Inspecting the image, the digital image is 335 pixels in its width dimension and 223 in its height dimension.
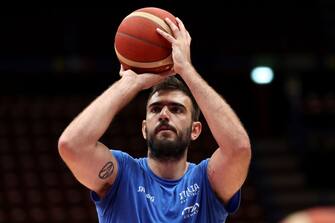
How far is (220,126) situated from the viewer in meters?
3.64

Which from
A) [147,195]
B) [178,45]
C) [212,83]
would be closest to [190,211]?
[147,195]

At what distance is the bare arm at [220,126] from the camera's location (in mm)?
3641

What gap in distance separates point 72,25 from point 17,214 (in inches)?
141

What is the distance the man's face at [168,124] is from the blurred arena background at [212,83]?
24.2 feet

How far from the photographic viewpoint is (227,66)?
40.7 ft

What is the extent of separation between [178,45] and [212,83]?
9823mm

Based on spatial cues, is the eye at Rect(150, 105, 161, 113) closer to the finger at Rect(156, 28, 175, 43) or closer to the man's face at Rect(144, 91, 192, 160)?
the man's face at Rect(144, 91, 192, 160)

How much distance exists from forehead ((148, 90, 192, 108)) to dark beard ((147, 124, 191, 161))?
0.15 m

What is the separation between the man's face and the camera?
12.5 feet

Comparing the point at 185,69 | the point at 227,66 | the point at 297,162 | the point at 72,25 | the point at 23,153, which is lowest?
the point at 297,162

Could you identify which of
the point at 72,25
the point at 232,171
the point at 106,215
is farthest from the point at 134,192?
the point at 72,25

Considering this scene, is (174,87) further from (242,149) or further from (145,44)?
(242,149)

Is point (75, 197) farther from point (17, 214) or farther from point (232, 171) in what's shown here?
point (232, 171)

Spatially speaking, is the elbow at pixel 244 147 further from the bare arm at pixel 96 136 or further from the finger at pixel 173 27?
the finger at pixel 173 27
